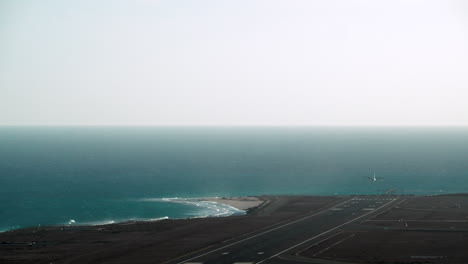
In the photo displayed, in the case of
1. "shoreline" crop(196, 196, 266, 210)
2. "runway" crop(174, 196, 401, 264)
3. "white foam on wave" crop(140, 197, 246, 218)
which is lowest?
"white foam on wave" crop(140, 197, 246, 218)

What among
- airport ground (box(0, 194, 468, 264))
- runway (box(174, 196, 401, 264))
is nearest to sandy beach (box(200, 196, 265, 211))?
airport ground (box(0, 194, 468, 264))

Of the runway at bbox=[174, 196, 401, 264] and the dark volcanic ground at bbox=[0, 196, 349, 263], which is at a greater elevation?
the runway at bbox=[174, 196, 401, 264]

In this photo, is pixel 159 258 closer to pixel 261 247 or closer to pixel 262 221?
pixel 261 247

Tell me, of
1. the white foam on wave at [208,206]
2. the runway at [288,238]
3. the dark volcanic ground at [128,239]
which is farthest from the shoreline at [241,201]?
the runway at [288,238]

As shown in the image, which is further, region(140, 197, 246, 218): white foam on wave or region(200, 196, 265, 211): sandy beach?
region(200, 196, 265, 211): sandy beach

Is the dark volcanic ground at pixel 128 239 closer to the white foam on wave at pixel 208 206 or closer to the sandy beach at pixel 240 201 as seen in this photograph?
the white foam on wave at pixel 208 206

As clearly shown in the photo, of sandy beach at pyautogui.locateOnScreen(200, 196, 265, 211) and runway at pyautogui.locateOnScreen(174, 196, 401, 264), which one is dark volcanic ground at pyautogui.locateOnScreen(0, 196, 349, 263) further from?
sandy beach at pyautogui.locateOnScreen(200, 196, 265, 211)

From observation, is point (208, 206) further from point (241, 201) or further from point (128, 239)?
point (128, 239)
